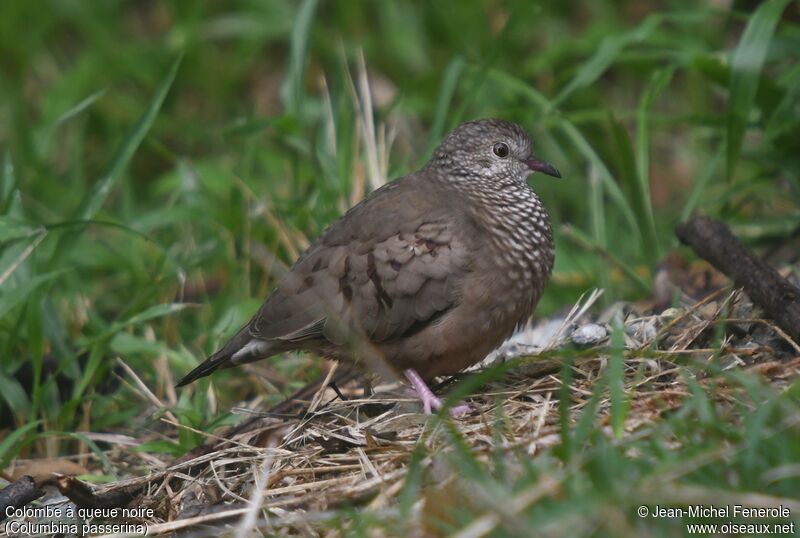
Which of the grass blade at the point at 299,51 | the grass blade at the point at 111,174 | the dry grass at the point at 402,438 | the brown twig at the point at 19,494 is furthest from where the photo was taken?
the grass blade at the point at 299,51

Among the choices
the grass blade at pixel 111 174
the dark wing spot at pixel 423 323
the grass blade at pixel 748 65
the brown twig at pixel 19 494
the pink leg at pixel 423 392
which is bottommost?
the brown twig at pixel 19 494

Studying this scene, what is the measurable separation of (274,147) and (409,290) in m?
3.42

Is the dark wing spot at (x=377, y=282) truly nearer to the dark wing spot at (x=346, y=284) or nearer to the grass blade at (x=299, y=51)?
the dark wing spot at (x=346, y=284)

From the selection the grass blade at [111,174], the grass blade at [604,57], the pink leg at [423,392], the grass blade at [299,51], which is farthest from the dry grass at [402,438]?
the grass blade at [299,51]

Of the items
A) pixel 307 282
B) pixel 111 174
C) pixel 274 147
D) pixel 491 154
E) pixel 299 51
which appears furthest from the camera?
pixel 274 147

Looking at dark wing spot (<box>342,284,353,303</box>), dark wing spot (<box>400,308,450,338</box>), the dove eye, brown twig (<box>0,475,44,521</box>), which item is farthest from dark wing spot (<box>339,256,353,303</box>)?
brown twig (<box>0,475,44,521</box>)

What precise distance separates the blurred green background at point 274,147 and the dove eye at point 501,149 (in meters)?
0.77

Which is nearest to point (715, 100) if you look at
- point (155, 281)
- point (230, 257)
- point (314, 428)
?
point (230, 257)

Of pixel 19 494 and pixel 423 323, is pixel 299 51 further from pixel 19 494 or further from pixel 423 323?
pixel 19 494

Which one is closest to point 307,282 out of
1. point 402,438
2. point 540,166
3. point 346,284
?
point 346,284

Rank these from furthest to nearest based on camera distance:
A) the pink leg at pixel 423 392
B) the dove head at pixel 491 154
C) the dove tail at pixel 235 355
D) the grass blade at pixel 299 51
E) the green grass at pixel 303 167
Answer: the grass blade at pixel 299 51
the dove head at pixel 491 154
the green grass at pixel 303 167
the dove tail at pixel 235 355
the pink leg at pixel 423 392

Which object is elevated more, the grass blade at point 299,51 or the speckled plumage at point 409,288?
the grass blade at point 299,51

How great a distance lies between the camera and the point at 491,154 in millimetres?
4238

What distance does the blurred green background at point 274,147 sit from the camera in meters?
4.44
